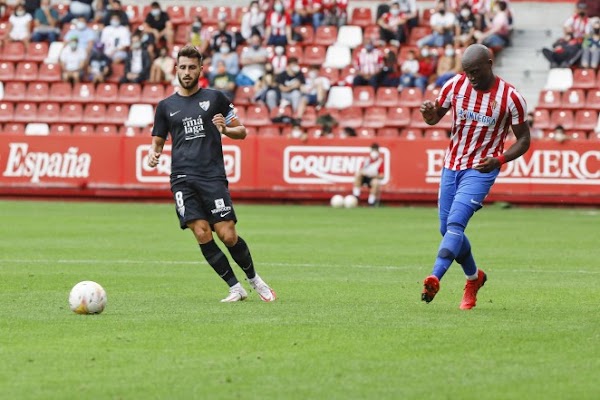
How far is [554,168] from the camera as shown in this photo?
96.5 feet

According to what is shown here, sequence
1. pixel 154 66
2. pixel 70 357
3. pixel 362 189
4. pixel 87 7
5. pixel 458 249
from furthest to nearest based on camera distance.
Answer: pixel 87 7 → pixel 154 66 → pixel 362 189 → pixel 458 249 → pixel 70 357

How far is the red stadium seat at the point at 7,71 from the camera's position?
36.0 metres

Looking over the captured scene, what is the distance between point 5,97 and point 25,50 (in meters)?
1.86

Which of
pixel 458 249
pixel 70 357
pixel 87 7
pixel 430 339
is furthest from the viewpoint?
pixel 87 7

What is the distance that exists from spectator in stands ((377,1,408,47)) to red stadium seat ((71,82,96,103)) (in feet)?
25.0

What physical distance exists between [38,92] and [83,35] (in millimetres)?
1939

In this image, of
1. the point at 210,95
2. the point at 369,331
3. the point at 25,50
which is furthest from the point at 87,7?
the point at 369,331

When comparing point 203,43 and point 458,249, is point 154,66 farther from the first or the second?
point 458,249

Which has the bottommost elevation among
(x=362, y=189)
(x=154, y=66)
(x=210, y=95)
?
(x=362, y=189)

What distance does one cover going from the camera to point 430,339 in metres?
9.30

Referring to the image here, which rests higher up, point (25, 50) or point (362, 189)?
point (25, 50)

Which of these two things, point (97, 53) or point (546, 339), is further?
point (97, 53)

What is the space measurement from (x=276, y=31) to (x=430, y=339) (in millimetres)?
26103

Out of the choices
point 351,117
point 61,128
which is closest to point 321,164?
point 351,117
